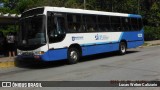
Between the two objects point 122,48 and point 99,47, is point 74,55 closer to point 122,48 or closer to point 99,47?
point 99,47

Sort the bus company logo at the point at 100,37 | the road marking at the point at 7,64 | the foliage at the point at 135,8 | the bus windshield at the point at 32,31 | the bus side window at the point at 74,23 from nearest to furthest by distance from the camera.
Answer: the bus windshield at the point at 32,31, the road marking at the point at 7,64, the bus side window at the point at 74,23, the bus company logo at the point at 100,37, the foliage at the point at 135,8

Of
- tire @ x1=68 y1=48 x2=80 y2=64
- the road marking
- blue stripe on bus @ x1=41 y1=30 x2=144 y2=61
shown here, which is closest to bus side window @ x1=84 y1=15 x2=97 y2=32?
blue stripe on bus @ x1=41 y1=30 x2=144 y2=61

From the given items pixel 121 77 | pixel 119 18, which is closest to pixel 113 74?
pixel 121 77

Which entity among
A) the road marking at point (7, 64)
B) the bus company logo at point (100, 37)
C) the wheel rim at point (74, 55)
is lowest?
the road marking at point (7, 64)

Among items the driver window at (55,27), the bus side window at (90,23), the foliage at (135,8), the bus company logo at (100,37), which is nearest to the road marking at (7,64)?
the driver window at (55,27)

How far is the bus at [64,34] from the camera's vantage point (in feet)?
51.7

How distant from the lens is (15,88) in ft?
33.7

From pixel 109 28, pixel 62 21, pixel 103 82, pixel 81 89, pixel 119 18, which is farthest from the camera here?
pixel 119 18

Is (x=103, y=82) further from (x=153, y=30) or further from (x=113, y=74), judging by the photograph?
(x=153, y=30)

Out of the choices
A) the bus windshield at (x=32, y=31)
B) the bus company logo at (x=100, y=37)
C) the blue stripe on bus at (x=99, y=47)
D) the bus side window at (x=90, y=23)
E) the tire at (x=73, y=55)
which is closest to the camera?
the bus windshield at (x=32, y=31)

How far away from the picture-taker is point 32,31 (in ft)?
52.7

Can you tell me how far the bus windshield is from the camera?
617 inches

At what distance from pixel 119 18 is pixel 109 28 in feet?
5.62

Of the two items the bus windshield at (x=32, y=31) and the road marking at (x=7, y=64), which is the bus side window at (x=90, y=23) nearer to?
the bus windshield at (x=32, y=31)
